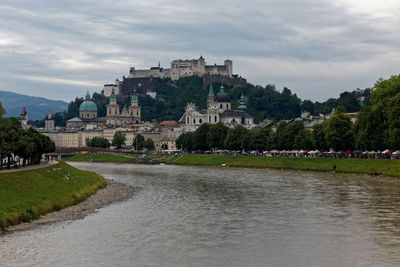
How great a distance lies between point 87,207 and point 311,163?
160 feet

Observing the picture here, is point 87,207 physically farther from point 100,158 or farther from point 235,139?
point 100,158

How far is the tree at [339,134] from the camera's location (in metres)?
87.8

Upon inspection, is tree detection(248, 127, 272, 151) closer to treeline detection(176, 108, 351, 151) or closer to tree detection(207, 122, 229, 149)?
treeline detection(176, 108, 351, 151)

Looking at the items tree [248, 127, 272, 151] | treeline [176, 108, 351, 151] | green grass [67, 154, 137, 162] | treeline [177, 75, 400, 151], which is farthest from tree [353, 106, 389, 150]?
green grass [67, 154, 137, 162]

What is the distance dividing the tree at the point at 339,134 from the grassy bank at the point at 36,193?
133 feet

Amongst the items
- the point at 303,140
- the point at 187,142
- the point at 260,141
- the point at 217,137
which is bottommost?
the point at 303,140

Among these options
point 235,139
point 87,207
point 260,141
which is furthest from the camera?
point 235,139

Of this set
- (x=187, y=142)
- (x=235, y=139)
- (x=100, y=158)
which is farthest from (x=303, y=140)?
(x=100, y=158)

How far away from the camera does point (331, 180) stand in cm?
6594

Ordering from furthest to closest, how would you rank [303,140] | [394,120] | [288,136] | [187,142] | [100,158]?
1. [100,158]
2. [187,142]
3. [288,136]
4. [303,140]
5. [394,120]

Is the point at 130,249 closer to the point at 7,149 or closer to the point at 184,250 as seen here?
the point at 184,250

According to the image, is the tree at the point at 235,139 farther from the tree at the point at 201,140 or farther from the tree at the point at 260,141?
the tree at the point at 201,140

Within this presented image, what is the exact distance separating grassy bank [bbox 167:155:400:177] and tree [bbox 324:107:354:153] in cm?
354

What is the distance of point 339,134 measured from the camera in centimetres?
8806
